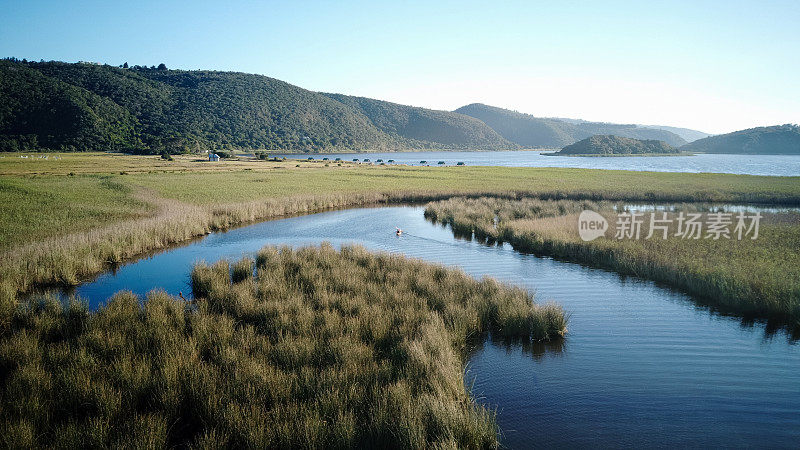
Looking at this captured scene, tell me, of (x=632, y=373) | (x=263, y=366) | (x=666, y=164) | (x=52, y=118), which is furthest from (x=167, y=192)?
(x=666, y=164)

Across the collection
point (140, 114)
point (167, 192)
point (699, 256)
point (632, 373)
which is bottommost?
point (632, 373)

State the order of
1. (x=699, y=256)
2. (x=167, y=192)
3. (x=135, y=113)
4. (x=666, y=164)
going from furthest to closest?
(x=135, y=113) → (x=666, y=164) → (x=167, y=192) → (x=699, y=256)

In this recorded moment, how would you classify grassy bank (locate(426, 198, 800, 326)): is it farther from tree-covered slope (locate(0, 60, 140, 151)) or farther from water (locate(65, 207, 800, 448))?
tree-covered slope (locate(0, 60, 140, 151))

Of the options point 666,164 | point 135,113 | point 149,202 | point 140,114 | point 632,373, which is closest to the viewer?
point 632,373

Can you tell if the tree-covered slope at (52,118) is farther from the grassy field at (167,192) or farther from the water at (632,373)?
the water at (632,373)

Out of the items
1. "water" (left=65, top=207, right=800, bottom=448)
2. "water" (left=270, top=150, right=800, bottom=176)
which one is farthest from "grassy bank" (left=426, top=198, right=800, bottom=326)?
"water" (left=270, top=150, right=800, bottom=176)

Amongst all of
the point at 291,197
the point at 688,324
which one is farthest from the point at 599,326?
the point at 291,197

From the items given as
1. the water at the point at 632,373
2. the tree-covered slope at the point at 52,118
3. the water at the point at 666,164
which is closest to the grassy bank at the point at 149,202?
the water at the point at 632,373

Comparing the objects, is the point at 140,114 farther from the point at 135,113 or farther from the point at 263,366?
the point at 263,366
